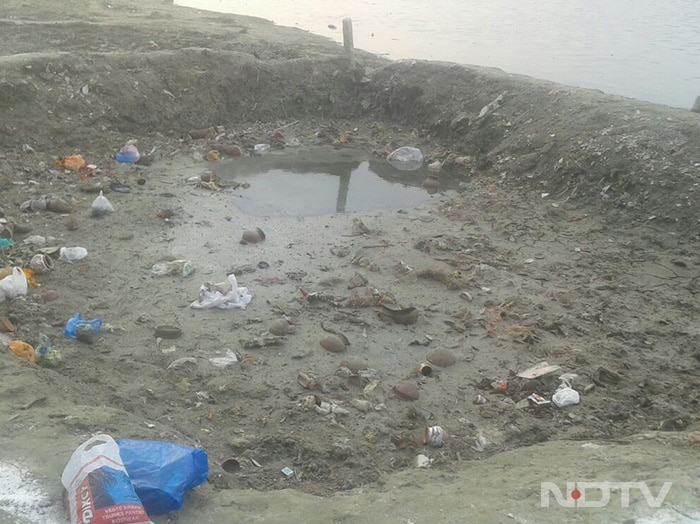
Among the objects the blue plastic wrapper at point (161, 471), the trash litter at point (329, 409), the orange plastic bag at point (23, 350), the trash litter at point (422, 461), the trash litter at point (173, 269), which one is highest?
the blue plastic wrapper at point (161, 471)

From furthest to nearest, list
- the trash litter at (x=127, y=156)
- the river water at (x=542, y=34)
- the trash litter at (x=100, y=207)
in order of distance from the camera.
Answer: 1. the river water at (x=542, y=34)
2. the trash litter at (x=127, y=156)
3. the trash litter at (x=100, y=207)

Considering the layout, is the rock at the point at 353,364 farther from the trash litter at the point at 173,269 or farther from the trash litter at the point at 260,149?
the trash litter at the point at 260,149

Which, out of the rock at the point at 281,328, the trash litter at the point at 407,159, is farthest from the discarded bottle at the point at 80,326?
the trash litter at the point at 407,159

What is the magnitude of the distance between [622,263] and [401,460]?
357 cm

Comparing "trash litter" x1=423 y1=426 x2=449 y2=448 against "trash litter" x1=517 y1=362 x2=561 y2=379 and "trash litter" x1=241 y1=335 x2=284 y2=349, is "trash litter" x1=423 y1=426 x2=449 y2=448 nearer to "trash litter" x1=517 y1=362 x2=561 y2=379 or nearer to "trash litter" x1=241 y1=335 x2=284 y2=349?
"trash litter" x1=517 y1=362 x2=561 y2=379

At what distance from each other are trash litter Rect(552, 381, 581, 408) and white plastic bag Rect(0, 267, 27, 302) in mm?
4220

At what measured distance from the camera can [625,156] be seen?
6.87 meters

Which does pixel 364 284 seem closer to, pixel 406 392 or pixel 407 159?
pixel 406 392

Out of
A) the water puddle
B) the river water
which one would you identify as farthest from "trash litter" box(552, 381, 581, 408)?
the river water

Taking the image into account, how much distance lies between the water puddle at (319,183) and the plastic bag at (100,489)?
4.75 metres

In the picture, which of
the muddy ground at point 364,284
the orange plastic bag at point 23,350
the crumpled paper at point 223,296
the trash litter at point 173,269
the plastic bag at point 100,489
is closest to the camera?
the plastic bag at point 100,489

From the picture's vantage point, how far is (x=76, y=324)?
4.62 metres

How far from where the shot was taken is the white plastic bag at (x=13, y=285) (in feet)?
15.8

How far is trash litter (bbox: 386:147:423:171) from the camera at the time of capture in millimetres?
8875
